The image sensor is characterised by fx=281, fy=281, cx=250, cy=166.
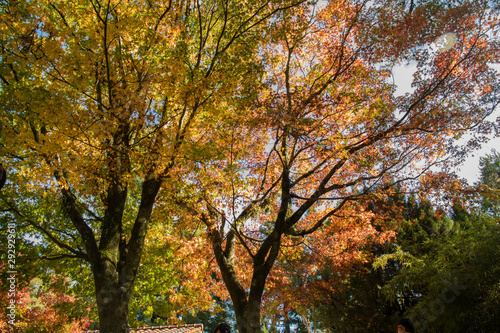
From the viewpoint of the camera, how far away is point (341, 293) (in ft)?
42.9

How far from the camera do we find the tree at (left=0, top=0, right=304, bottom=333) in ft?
14.9

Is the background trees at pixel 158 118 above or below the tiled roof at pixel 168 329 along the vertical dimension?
above

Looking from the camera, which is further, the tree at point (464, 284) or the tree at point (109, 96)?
the tree at point (464, 284)

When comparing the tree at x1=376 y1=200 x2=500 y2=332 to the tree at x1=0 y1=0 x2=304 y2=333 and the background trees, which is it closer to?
the background trees

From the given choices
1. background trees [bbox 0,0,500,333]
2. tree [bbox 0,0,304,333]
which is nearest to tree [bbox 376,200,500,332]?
background trees [bbox 0,0,500,333]

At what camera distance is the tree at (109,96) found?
455cm

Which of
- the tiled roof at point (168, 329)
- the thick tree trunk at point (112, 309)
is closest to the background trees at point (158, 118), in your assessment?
the thick tree trunk at point (112, 309)

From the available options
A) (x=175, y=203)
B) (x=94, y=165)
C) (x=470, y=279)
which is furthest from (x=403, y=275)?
→ (x=94, y=165)

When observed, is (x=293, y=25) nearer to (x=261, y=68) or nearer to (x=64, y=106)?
(x=261, y=68)

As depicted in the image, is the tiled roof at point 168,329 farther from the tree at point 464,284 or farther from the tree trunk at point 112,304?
the tree at point 464,284

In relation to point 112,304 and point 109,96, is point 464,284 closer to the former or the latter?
point 112,304

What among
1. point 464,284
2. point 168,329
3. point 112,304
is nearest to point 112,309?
point 112,304

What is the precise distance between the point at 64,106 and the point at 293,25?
5.03 m

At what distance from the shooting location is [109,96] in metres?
4.81
